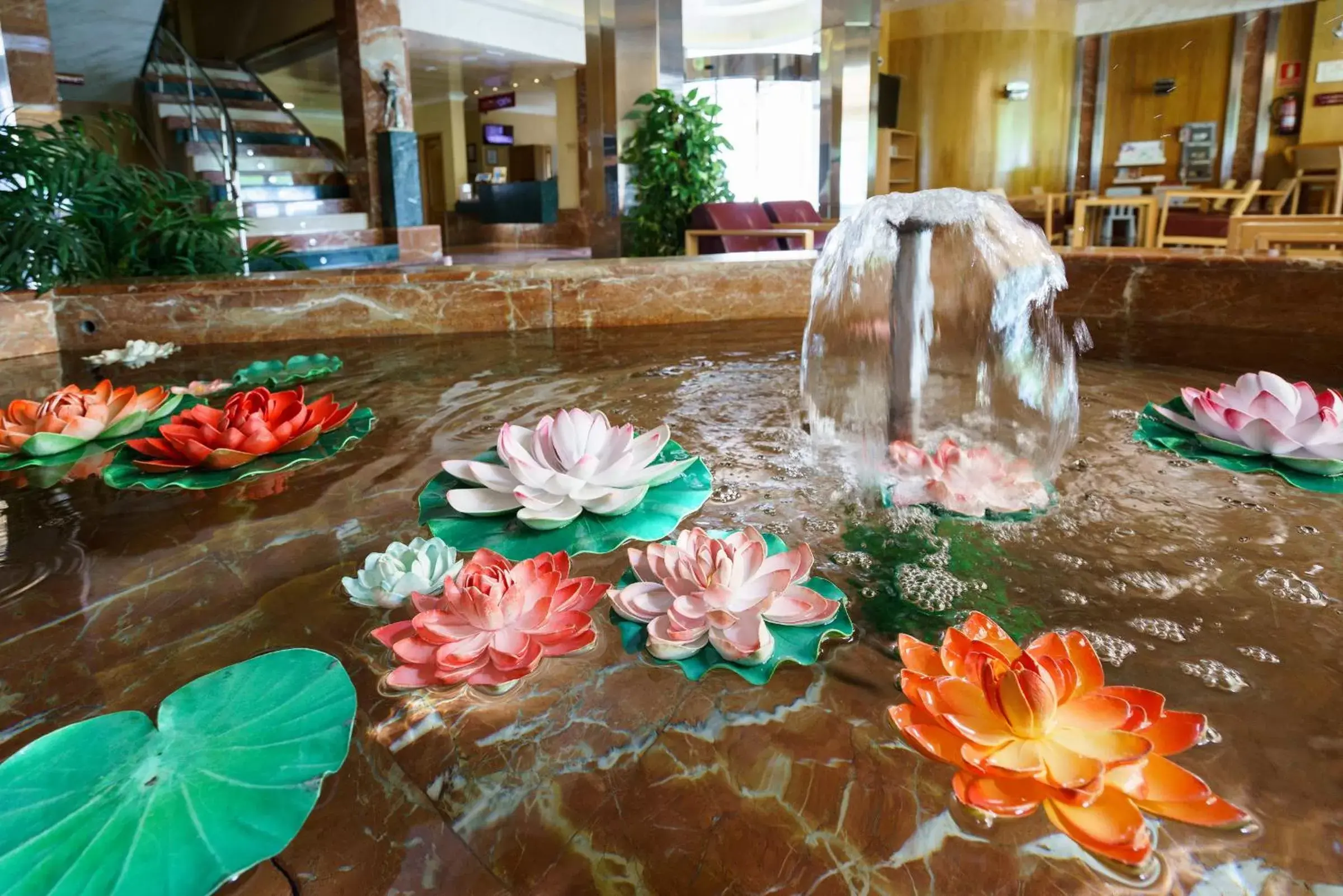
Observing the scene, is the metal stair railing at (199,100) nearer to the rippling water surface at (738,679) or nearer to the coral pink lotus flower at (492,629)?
the rippling water surface at (738,679)

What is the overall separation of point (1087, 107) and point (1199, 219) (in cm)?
444

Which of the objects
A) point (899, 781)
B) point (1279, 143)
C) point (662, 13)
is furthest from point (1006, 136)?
point (899, 781)

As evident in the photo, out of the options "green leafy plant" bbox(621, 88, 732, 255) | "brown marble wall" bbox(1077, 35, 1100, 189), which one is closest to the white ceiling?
"green leafy plant" bbox(621, 88, 732, 255)

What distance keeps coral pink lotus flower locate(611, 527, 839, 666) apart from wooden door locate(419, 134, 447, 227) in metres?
17.0

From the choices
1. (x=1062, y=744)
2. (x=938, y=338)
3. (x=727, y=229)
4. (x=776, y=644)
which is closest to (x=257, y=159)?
(x=727, y=229)

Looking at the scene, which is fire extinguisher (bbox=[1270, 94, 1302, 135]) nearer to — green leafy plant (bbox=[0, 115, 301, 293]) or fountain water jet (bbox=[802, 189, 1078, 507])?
fountain water jet (bbox=[802, 189, 1078, 507])

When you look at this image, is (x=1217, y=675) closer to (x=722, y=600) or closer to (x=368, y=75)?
(x=722, y=600)

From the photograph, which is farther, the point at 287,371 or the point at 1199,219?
the point at 1199,219

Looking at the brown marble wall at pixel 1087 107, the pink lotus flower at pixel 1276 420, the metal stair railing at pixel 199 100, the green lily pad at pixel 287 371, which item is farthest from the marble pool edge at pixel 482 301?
the brown marble wall at pixel 1087 107

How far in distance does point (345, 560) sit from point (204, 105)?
9284 mm

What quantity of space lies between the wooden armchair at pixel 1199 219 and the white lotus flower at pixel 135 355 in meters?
7.67

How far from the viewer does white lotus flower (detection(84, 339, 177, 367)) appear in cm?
250

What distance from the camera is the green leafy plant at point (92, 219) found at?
Result: 2.94 meters

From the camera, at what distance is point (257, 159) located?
880 centimetres
